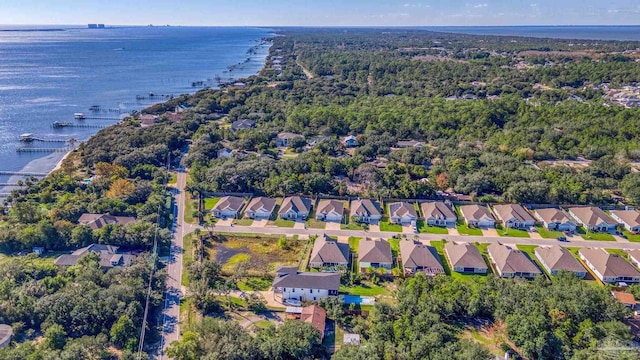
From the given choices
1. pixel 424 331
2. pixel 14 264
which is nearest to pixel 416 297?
pixel 424 331

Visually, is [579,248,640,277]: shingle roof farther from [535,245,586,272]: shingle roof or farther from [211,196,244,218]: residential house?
[211,196,244,218]: residential house

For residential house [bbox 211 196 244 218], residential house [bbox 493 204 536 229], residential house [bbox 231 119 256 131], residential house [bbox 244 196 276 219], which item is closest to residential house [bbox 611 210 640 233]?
residential house [bbox 493 204 536 229]

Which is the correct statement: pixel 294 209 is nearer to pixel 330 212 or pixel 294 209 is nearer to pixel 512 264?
pixel 330 212

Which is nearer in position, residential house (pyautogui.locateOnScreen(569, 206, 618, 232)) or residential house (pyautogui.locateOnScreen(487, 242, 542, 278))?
residential house (pyautogui.locateOnScreen(487, 242, 542, 278))

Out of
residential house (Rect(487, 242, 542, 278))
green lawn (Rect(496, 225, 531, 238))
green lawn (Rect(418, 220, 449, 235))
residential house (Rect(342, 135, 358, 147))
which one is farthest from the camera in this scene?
residential house (Rect(342, 135, 358, 147))

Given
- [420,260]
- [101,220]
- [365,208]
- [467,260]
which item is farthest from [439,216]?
[101,220]

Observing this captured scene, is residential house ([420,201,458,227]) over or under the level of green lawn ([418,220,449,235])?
over
